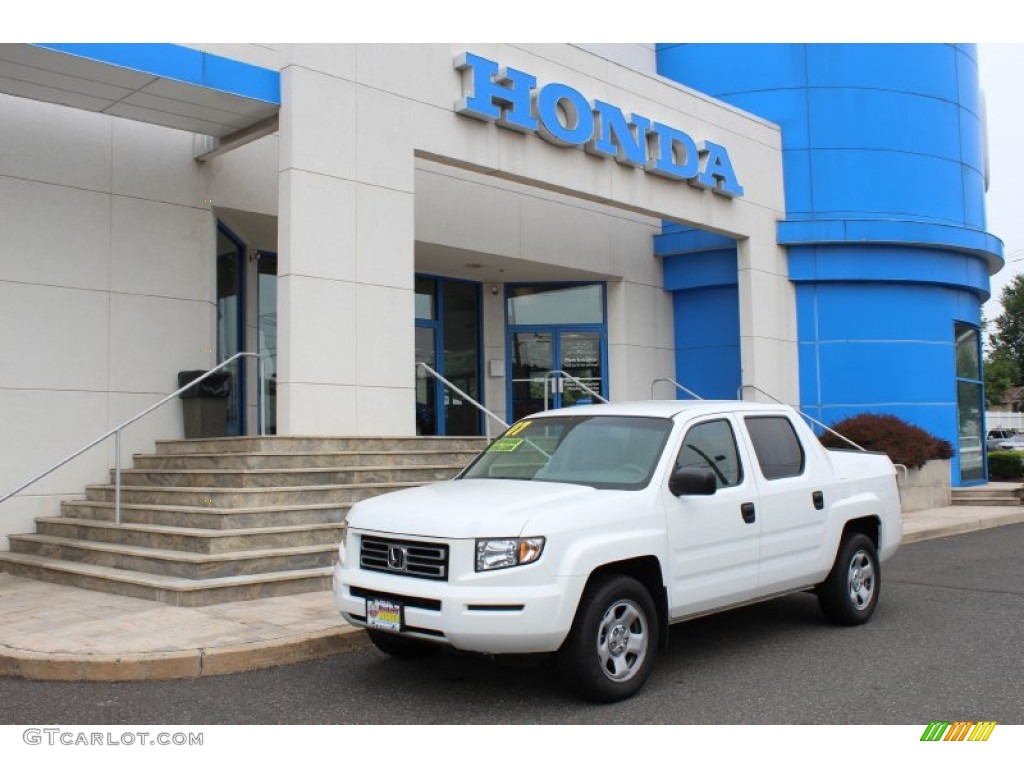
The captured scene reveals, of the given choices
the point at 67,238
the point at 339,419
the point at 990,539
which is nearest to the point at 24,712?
the point at 339,419

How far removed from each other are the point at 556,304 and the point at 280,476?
34.1 feet

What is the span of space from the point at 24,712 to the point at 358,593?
201cm

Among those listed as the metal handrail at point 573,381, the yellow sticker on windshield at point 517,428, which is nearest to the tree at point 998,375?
the metal handrail at point 573,381

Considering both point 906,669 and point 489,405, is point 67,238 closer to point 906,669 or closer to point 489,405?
point 489,405

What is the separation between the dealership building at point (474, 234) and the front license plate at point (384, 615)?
5.91 m

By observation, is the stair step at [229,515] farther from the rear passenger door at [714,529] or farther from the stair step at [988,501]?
the stair step at [988,501]

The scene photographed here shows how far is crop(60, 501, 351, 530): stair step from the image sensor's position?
9.09 m

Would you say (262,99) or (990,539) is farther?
(990,539)

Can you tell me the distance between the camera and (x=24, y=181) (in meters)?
11.5

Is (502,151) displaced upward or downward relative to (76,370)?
upward

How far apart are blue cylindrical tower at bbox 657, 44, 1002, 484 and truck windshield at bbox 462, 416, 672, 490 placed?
13120 mm

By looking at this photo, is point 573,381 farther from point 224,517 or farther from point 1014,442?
point 1014,442

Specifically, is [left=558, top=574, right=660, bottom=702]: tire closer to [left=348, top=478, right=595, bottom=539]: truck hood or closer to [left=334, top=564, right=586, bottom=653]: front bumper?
[left=334, top=564, right=586, bottom=653]: front bumper

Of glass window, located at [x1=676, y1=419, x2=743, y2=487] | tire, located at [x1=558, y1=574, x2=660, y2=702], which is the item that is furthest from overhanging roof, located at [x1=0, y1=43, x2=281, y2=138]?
tire, located at [x1=558, y1=574, x2=660, y2=702]
